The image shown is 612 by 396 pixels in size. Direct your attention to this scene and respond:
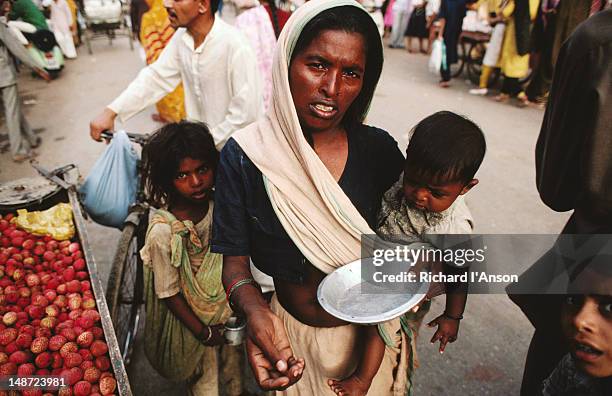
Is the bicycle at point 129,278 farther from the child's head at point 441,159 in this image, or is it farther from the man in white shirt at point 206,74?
the child's head at point 441,159

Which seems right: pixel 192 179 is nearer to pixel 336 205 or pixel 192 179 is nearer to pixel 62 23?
pixel 336 205

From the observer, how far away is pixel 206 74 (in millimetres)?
2506

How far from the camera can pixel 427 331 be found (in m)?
2.91

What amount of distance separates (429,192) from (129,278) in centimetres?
220

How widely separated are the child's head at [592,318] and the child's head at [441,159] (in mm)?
427

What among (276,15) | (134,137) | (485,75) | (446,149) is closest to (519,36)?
(485,75)

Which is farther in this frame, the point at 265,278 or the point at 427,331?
the point at 427,331

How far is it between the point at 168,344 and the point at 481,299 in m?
2.27

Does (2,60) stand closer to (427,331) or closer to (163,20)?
(163,20)

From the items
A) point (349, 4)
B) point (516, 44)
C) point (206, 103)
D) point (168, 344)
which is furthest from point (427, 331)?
point (516, 44)

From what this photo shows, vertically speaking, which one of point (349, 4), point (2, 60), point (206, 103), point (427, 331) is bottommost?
point (427, 331)

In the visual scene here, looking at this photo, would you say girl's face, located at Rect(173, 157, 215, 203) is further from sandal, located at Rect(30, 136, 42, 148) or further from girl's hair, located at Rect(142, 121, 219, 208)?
sandal, located at Rect(30, 136, 42, 148)

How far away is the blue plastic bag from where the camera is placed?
95.0 inches

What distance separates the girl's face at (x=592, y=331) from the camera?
108cm
